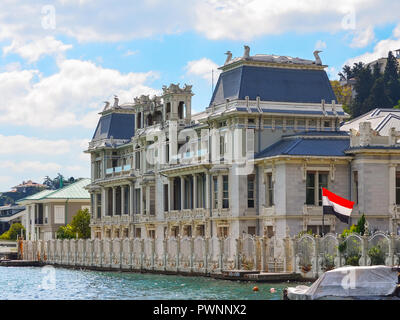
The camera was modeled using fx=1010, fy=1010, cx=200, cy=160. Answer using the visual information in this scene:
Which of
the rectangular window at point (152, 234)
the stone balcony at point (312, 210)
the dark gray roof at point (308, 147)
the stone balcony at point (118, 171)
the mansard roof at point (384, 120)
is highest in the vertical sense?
the mansard roof at point (384, 120)

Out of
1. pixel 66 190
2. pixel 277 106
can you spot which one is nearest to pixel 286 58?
pixel 277 106

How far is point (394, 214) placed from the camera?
215 ft

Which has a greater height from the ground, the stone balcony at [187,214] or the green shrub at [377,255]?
the stone balcony at [187,214]

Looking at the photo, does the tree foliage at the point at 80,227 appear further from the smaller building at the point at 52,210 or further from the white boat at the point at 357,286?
the white boat at the point at 357,286

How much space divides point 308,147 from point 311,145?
52 cm

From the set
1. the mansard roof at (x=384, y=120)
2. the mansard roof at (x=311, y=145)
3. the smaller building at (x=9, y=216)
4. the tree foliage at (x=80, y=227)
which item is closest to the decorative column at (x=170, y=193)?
the mansard roof at (x=311, y=145)

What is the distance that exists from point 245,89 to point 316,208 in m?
10.2

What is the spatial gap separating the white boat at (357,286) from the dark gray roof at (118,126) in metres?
58.4

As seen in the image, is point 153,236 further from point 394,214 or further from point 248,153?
point 394,214

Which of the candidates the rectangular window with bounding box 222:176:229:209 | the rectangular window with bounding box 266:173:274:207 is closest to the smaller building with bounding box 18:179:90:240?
the rectangular window with bounding box 222:176:229:209

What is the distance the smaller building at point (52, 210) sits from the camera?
120875 millimetres

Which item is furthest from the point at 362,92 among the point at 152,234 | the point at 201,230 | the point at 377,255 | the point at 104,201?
the point at 377,255

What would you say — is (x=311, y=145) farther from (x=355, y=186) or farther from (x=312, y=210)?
(x=312, y=210)

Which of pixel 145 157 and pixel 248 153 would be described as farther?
pixel 145 157
